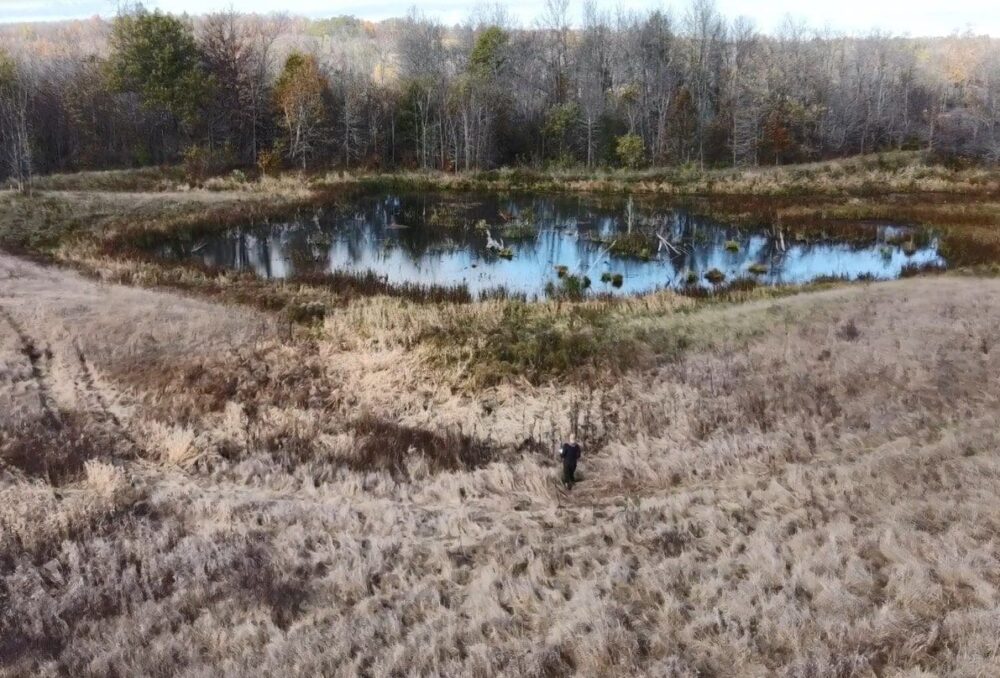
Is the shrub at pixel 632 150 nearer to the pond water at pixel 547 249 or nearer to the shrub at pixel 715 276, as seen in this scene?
the pond water at pixel 547 249

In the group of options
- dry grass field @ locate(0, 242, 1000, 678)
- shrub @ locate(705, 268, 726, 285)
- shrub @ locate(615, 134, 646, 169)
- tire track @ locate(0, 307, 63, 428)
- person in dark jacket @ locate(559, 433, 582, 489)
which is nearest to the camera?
dry grass field @ locate(0, 242, 1000, 678)

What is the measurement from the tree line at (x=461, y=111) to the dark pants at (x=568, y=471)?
116 ft

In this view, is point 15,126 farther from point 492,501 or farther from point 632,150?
point 492,501

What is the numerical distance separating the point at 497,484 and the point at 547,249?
16498 mm

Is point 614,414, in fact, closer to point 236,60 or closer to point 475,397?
point 475,397

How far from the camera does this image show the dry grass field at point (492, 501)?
527 centimetres

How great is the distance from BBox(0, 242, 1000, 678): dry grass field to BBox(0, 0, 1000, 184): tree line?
30.5 meters

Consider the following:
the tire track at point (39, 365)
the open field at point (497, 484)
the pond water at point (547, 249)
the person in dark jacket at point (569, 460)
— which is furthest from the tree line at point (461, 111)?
the person in dark jacket at point (569, 460)

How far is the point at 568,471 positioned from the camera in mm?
8133

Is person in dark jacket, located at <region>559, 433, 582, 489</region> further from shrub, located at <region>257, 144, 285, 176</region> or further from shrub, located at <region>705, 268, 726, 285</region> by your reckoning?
shrub, located at <region>257, 144, 285, 176</region>

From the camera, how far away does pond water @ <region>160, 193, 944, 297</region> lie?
1972cm

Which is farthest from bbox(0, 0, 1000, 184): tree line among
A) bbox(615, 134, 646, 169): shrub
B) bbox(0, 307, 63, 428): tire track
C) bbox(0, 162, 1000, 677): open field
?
bbox(0, 162, 1000, 677): open field

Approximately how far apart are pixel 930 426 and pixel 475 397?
6.02 metres

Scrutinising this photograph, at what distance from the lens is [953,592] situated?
5273mm
